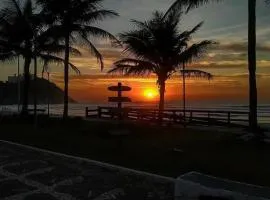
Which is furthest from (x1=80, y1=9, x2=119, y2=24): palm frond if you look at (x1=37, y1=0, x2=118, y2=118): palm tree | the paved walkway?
the paved walkway

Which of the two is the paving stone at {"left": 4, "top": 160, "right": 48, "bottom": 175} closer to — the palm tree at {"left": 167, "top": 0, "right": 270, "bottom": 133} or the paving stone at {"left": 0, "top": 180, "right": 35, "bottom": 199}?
the paving stone at {"left": 0, "top": 180, "right": 35, "bottom": 199}

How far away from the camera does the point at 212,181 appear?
265 inches

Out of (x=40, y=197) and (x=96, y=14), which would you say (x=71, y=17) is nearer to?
(x=96, y=14)

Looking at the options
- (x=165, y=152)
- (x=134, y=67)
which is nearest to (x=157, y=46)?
(x=134, y=67)

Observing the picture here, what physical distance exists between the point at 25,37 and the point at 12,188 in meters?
22.2

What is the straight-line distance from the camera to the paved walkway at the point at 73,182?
25.6 ft

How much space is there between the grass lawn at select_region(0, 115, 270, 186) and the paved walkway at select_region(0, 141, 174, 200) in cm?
80

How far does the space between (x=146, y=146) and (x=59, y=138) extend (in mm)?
4511

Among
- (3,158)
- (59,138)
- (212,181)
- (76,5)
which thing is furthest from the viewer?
(76,5)

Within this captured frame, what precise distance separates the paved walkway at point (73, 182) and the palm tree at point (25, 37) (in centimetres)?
1691

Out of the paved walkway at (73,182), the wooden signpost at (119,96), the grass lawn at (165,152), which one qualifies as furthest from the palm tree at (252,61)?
the paved walkway at (73,182)

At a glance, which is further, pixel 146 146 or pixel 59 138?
pixel 59 138

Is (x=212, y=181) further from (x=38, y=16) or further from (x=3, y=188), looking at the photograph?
(x=38, y=16)

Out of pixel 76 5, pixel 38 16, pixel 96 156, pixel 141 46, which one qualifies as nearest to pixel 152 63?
pixel 141 46
